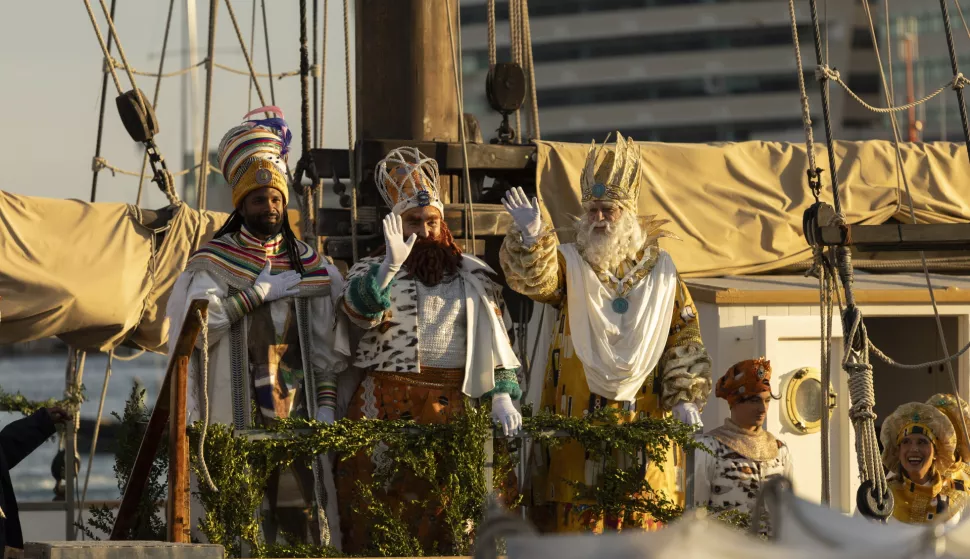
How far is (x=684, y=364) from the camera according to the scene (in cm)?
581

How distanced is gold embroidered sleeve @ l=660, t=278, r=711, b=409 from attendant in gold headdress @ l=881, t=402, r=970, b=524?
1.15 meters

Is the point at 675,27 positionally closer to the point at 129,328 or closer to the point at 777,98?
the point at 777,98

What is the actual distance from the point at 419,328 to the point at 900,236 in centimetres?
190

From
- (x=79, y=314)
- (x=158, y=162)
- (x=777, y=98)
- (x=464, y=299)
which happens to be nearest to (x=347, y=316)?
(x=464, y=299)

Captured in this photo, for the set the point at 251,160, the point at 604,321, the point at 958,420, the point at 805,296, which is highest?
the point at 251,160

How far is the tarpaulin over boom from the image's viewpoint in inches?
301

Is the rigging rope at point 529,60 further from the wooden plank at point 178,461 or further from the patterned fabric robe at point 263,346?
the wooden plank at point 178,461

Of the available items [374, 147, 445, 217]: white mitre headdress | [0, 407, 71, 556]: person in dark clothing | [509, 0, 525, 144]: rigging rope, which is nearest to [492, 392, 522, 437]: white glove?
[374, 147, 445, 217]: white mitre headdress

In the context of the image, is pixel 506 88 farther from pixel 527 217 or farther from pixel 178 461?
pixel 178 461

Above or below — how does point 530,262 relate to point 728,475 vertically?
above

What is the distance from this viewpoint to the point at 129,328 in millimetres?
8086

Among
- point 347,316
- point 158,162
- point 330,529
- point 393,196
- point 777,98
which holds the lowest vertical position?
point 330,529

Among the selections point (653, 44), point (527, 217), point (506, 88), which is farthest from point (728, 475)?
point (653, 44)

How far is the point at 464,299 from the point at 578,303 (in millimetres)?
425
